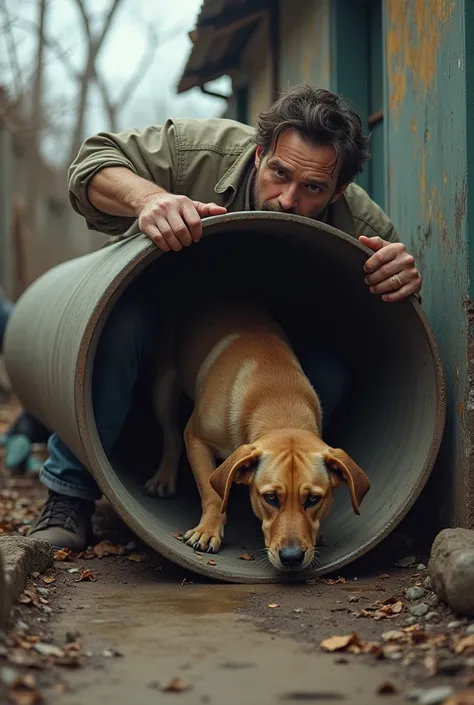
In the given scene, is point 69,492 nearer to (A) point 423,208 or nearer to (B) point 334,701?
(A) point 423,208

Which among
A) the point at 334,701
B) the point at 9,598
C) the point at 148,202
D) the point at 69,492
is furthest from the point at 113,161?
the point at 334,701

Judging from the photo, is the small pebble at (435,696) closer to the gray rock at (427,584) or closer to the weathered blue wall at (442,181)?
the gray rock at (427,584)

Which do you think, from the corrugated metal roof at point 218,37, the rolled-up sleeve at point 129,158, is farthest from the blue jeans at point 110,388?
the corrugated metal roof at point 218,37

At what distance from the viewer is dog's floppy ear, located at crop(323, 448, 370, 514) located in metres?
3.98

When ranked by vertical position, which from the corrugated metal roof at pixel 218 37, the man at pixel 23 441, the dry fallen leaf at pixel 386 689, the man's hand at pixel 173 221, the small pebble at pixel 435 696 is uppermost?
the corrugated metal roof at pixel 218 37

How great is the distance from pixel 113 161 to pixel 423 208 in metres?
1.55

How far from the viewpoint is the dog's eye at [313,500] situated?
4027 mm

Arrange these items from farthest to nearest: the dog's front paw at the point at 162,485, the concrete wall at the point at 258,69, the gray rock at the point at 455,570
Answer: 1. the concrete wall at the point at 258,69
2. the dog's front paw at the point at 162,485
3. the gray rock at the point at 455,570

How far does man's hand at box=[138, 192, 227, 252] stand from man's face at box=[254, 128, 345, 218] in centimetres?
55

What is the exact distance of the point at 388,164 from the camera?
17.9 ft

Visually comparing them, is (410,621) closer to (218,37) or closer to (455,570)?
(455,570)

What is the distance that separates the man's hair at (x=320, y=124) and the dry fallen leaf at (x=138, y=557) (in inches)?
80.8

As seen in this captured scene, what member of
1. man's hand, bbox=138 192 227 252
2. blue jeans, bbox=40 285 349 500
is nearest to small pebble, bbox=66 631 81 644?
man's hand, bbox=138 192 227 252

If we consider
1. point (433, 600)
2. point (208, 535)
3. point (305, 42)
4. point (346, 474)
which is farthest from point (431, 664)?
point (305, 42)
